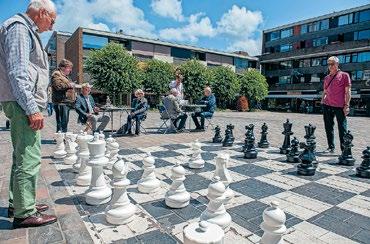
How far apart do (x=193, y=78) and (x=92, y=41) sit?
14127mm

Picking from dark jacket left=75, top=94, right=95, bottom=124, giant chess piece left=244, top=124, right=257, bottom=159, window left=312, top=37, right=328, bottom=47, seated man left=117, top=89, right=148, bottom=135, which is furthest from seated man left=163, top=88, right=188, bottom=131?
window left=312, top=37, right=328, bottom=47

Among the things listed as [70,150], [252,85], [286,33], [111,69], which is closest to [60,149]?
[70,150]

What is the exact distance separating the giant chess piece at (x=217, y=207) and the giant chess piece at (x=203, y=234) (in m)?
0.70

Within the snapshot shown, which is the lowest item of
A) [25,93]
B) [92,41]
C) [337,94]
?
[25,93]

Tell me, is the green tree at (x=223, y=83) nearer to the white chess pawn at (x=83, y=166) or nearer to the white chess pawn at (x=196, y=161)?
the white chess pawn at (x=196, y=161)

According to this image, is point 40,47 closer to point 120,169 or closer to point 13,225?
point 120,169

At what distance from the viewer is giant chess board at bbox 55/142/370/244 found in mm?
2143

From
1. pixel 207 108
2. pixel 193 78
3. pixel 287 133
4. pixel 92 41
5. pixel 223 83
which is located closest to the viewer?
pixel 287 133

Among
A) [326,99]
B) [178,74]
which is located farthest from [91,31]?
[326,99]

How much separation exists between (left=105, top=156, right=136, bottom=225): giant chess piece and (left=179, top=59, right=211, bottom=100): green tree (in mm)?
28602

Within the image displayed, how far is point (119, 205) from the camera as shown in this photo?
7.57 feet

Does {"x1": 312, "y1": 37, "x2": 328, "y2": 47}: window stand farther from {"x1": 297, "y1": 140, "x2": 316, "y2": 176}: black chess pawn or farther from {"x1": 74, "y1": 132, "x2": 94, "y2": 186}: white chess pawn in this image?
{"x1": 74, "y1": 132, "x2": 94, "y2": 186}: white chess pawn

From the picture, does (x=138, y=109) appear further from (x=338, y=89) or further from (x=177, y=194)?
(x=177, y=194)

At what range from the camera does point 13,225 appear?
2.17 metres
